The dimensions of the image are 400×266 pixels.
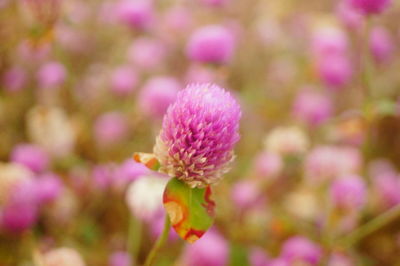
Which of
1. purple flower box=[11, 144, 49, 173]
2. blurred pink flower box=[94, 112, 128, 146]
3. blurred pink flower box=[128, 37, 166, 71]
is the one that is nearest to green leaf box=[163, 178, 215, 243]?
purple flower box=[11, 144, 49, 173]

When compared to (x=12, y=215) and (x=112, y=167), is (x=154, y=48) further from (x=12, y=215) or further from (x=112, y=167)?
(x=12, y=215)

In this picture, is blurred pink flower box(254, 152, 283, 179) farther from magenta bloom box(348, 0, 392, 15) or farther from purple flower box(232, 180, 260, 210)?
magenta bloom box(348, 0, 392, 15)

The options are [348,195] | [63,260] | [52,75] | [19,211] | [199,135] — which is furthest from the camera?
[52,75]

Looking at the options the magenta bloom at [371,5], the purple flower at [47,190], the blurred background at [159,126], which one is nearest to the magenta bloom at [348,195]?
the blurred background at [159,126]

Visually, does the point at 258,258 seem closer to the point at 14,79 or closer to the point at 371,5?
the point at 371,5

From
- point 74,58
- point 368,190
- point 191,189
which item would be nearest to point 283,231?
point 368,190

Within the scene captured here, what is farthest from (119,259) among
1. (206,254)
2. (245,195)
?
(245,195)

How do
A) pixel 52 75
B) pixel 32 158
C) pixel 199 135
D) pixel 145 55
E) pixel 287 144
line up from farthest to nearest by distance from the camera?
1. pixel 145 55
2. pixel 52 75
3. pixel 287 144
4. pixel 32 158
5. pixel 199 135
